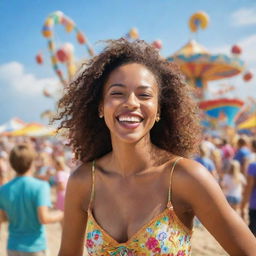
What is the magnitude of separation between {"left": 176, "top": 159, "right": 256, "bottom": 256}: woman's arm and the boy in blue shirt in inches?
77.7

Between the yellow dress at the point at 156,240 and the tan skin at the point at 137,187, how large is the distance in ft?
0.09

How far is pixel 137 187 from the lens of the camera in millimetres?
1588

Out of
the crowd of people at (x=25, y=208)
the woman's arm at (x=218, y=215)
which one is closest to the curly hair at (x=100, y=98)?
the woman's arm at (x=218, y=215)

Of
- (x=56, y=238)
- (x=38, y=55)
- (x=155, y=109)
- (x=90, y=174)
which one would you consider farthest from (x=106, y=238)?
(x=38, y=55)

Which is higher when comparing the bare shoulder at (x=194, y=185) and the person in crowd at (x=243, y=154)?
the person in crowd at (x=243, y=154)

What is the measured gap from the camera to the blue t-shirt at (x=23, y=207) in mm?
3082

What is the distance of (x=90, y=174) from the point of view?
1.71 m

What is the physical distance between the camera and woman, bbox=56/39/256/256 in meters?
1.42

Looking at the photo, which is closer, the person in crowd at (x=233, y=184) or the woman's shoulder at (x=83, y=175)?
the woman's shoulder at (x=83, y=175)

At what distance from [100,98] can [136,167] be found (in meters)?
0.42

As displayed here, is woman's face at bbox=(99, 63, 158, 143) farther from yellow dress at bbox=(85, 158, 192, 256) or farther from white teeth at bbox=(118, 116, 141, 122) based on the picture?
yellow dress at bbox=(85, 158, 192, 256)

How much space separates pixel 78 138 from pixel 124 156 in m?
0.36

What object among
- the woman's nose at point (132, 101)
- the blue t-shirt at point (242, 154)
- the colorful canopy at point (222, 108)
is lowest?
the woman's nose at point (132, 101)

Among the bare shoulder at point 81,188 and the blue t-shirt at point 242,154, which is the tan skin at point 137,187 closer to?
the bare shoulder at point 81,188
